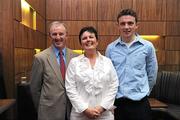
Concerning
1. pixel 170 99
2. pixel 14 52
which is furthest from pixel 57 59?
pixel 170 99

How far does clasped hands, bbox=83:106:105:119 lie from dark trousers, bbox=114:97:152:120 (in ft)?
0.76

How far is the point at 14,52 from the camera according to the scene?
10.8 feet

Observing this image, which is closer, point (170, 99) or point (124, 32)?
point (124, 32)

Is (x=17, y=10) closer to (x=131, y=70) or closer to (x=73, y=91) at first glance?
(x=73, y=91)

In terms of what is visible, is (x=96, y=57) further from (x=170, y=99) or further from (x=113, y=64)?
(x=170, y=99)

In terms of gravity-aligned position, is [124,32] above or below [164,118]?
above

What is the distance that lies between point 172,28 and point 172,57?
71cm

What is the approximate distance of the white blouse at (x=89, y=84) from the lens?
216cm

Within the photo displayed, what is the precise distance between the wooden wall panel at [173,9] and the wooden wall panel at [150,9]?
0.12 meters

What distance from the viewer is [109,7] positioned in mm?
5930

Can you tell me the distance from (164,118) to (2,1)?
10.6 feet

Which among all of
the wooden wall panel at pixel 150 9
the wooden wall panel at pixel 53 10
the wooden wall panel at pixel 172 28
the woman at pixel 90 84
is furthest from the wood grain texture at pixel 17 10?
the wooden wall panel at pixel 172 28

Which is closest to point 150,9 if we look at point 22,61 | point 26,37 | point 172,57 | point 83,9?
point 172,57

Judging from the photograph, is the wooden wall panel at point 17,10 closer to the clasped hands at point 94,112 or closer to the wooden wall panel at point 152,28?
the clasped hands at point 94,112
